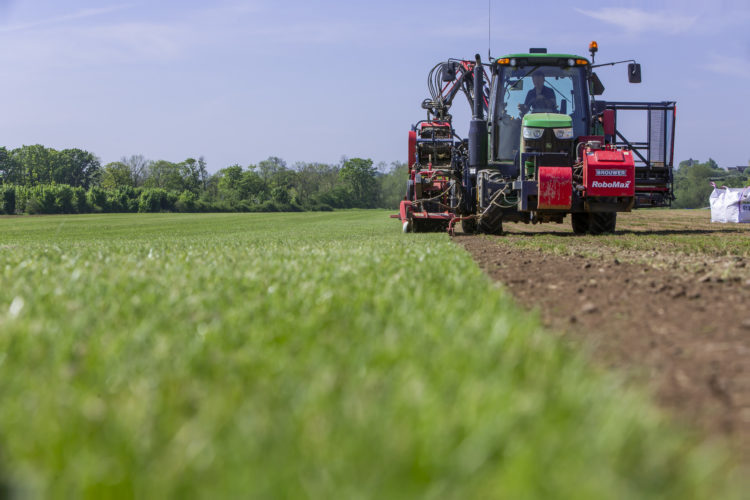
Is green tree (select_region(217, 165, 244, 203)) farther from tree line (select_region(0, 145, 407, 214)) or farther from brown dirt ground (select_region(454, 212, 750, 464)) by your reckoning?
brown dirt ground (select_region(454, 212, 750, 464))

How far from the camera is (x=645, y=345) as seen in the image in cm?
334

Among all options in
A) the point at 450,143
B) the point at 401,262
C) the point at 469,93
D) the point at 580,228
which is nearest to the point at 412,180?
the point at 450,143

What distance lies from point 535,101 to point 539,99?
0.09 meters

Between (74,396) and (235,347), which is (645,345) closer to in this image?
(235,347)

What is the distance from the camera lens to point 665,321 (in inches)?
157

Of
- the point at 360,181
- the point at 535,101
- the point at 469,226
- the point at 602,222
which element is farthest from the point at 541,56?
the point at 360,181

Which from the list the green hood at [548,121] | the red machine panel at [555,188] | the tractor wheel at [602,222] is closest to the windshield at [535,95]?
the green hood at [548,121]

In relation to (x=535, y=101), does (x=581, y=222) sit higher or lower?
lower

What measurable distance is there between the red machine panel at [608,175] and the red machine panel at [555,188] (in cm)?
37

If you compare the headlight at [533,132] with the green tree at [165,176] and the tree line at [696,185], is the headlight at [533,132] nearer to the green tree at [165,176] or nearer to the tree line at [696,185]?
the tree line at [696,185]

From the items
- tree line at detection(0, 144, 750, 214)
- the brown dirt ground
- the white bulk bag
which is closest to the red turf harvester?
the brown dirt ground

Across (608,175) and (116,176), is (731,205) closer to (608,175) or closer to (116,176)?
(608,175)

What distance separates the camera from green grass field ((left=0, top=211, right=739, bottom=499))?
154cm

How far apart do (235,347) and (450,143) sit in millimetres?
15504
